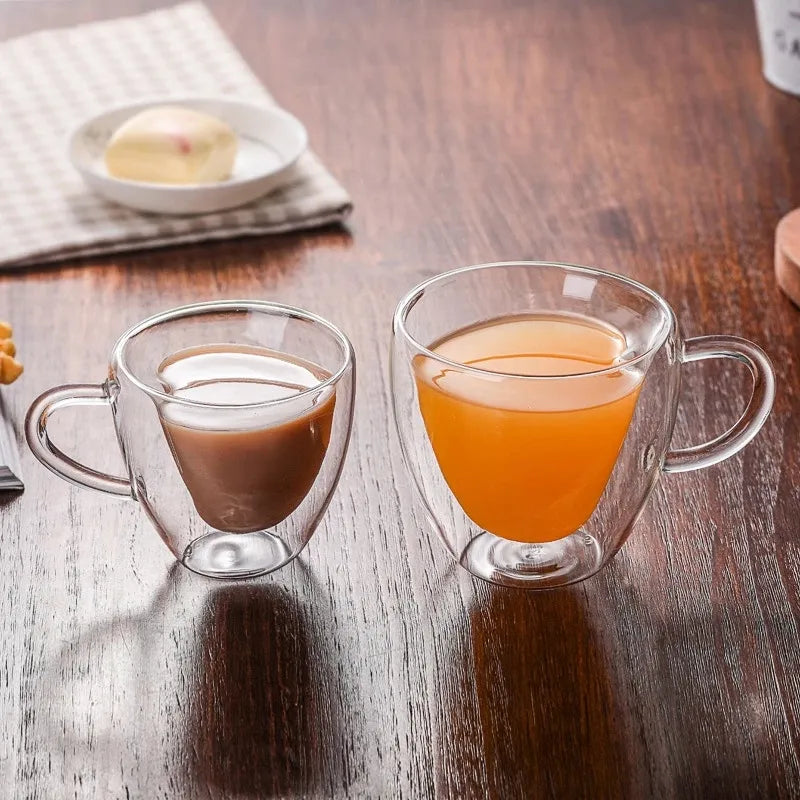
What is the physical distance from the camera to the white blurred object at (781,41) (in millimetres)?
1222

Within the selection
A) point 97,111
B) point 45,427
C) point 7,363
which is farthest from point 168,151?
point 45,427

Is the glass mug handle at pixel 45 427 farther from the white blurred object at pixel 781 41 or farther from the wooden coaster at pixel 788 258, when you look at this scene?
the white blurred object at pixel 781 41

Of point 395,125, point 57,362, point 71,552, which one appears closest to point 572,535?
point 71,552

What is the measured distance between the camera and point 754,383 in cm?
61

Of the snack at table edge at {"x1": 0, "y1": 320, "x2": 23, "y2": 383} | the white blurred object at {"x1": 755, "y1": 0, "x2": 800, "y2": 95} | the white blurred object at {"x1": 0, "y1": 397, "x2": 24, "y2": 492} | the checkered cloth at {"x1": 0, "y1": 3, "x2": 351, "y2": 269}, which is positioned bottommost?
the white blurred object at {"x1": 755, "y1": 0, "x2": 800, "y2": 95}

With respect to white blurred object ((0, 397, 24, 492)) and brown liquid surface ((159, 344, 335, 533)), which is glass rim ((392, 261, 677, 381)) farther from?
white blurred object ((0, 397, 24, 492))

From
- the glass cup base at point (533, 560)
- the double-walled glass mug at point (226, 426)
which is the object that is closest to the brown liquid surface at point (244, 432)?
the double-walled glass mug at point (226, 426)

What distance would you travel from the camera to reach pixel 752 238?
39.9 inches

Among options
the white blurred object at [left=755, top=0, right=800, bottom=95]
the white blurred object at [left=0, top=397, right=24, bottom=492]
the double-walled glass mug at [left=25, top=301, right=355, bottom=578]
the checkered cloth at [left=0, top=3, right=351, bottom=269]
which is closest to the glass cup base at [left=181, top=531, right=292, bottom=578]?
the double-walled glass mug at [left=25, top=301, right=355, bottom=578]

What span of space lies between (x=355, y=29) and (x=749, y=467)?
943 millimetres

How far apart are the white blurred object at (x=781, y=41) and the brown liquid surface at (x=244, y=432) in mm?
838

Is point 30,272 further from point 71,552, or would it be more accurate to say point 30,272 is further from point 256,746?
point 256,746

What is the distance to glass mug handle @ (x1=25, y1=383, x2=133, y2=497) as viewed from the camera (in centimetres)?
59

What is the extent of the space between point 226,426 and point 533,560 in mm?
186
